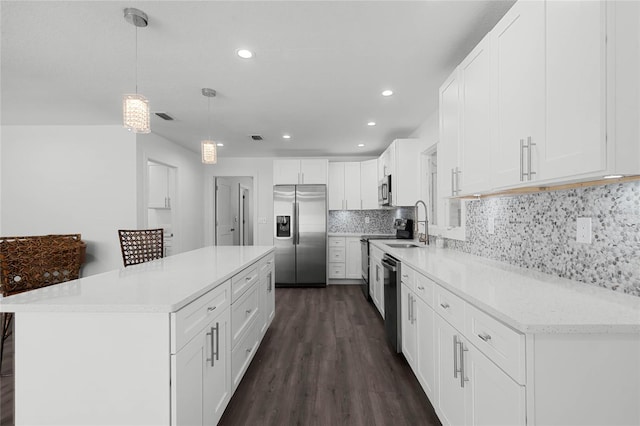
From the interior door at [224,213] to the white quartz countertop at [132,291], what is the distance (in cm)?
428

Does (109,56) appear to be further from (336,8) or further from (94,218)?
(94,218)

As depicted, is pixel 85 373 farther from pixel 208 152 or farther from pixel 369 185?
pixel 369 185

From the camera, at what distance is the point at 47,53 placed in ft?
7.36

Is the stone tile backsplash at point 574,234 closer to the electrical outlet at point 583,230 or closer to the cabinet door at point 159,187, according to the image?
the electrical outlet at point 583,230

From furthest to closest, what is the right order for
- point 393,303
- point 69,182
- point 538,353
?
point 69,182 → point 393,303 → point 538,353

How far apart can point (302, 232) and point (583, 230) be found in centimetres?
417

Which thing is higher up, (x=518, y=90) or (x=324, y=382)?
(x=518, y=90)

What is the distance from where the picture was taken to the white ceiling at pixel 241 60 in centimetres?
180

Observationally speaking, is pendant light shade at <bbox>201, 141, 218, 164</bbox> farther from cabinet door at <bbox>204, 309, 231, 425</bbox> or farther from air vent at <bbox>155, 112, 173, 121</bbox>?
cabinet door at <bbox>204, 309, 231, 425</bbox>

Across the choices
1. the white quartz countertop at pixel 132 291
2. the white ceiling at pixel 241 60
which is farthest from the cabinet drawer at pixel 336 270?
the white quartz countertop at pixel 132 291

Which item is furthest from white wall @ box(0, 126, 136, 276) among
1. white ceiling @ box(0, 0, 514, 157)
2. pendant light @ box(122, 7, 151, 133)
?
pendant light @ box(122, 7, 151, 133)

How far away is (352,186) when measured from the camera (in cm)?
558

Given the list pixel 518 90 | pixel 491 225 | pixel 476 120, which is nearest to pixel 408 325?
pixel 491 225

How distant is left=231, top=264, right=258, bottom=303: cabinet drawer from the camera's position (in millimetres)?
1958
